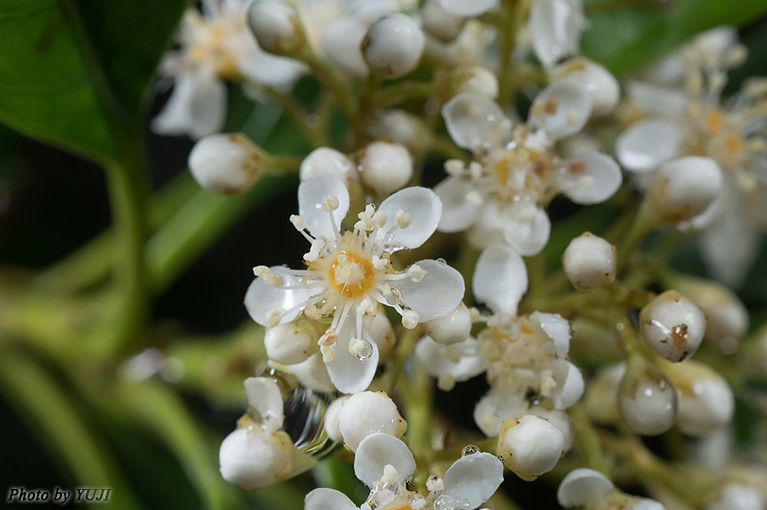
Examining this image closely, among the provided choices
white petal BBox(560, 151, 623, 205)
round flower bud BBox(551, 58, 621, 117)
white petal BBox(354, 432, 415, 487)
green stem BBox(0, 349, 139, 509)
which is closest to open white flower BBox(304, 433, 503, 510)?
white petal BBox(354, 432, 415, 487)

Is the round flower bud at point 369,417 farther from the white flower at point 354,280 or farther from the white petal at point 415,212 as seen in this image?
the white petal at point 415,212

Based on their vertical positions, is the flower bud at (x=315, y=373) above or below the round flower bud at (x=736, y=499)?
above

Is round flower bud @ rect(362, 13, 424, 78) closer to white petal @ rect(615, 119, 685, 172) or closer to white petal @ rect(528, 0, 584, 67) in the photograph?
white petal @ rect(528, 0, 584, 67)

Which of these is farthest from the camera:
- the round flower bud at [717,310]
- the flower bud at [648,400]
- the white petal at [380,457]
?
the round flower bud at [717,310]

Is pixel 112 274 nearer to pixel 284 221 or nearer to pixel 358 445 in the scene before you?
pixel 284 221

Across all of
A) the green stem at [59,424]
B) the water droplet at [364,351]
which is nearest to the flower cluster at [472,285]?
the water droplet at [364,351]

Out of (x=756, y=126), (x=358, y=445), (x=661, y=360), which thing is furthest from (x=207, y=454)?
(x=756, y=126)

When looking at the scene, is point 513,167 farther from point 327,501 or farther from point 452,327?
point 327,501
